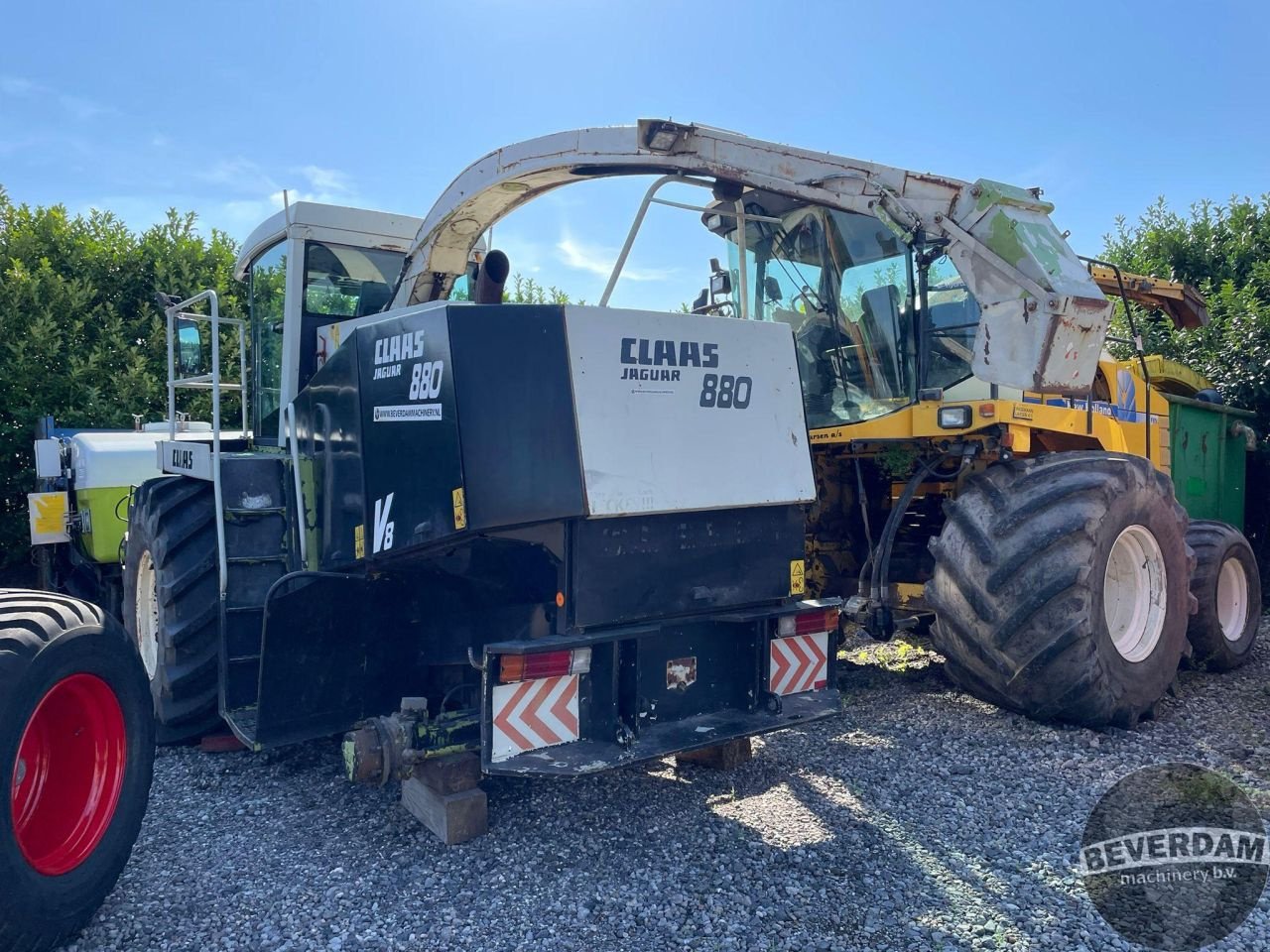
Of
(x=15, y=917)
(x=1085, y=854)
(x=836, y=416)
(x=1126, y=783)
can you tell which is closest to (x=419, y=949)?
(x=15, y=917)

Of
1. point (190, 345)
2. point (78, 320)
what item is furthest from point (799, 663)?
point (78, 320)

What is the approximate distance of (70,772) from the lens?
3.04 metres

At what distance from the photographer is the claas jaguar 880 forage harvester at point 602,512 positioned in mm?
3377

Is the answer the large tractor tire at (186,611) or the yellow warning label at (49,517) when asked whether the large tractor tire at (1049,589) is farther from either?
the yellow warning label at (49,517)

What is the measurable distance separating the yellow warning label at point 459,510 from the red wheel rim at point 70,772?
4.07 ft

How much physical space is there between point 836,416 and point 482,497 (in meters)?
3.06

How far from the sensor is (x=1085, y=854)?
11.3 ft

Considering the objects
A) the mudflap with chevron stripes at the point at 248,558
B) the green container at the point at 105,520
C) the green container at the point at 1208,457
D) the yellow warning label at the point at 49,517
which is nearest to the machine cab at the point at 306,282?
the mudflap with chevron stripes at the point at 248,558

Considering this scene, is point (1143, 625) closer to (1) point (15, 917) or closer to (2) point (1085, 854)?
(2) point (1085, 854)

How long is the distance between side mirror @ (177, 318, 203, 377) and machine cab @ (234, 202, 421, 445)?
0.36 metres

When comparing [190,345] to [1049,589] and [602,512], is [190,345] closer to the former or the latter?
[602,512]

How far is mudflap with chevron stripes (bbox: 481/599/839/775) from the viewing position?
10.9ft

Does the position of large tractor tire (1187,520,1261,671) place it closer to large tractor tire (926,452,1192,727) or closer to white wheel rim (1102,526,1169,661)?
white wheel rim (1102,526,1169,661)

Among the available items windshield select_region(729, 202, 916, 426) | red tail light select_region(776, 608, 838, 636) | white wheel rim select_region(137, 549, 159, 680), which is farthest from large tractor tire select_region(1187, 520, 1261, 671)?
white wheel rim select_region(137, 549, 159, 680)
